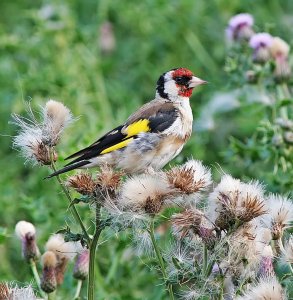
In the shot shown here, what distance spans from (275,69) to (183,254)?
2265 mm

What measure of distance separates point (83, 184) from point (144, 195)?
20 centimetres

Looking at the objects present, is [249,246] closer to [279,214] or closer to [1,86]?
[279,214]

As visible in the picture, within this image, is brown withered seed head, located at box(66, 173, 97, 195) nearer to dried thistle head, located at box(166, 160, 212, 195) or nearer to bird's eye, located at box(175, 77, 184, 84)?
dried thistle head, located at box(166, 160, 212, 195)

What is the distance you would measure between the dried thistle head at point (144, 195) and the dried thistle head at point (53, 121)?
1.05ft

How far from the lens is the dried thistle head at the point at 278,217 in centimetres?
310

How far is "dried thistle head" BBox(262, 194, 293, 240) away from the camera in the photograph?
3.10 m

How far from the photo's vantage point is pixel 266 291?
2.73m

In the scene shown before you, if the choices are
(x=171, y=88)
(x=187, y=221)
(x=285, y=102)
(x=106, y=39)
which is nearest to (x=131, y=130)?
(x=171, y=88)

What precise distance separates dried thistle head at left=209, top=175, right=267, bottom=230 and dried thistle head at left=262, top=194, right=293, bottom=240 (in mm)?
160

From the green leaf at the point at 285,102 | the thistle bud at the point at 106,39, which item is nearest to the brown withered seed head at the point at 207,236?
the green leaf at the point at 285,102

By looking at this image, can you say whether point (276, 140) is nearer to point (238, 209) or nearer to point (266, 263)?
point (266, 263)

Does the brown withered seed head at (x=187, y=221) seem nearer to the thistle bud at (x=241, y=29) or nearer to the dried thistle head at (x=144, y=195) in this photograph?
the dried thistle head at (x=144, y=195)

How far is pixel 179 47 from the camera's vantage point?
24.7ft

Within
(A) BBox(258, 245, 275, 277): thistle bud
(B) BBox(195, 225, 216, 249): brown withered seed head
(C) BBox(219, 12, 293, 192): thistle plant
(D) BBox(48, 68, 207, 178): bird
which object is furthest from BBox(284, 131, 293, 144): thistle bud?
(B) BBox(195, 225, 216, 249): brown withered seed head
